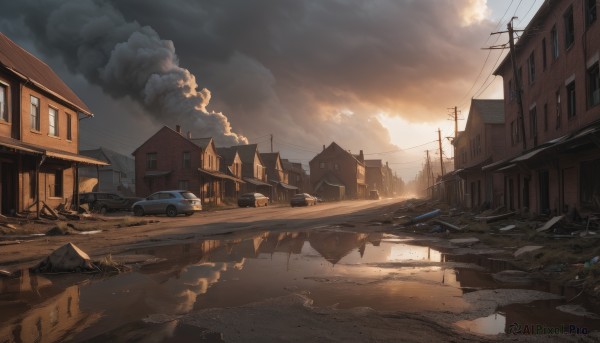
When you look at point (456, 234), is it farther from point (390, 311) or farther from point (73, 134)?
point (73, 134)

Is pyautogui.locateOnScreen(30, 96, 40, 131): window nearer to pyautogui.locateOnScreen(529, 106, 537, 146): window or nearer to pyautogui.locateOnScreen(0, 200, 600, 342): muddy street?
pyautogui.locateOnScreen(0, 200, 600, 342): muddy street

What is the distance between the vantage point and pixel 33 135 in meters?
19.3

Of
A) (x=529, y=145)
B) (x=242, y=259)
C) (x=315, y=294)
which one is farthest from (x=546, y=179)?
(x=315, y=294)

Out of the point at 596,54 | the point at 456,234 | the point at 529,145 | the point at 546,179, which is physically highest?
the point at 596,54

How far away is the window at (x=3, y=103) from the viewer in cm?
1723

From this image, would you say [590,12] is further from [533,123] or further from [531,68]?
[533,123]

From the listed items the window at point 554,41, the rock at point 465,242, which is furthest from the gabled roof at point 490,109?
the rock at point 465,242

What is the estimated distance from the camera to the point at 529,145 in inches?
861

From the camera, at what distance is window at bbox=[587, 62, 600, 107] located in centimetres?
1402

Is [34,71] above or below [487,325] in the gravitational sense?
above

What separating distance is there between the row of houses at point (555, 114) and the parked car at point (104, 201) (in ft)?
82.0

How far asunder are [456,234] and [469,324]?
436 inches

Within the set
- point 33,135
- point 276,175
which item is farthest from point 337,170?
point 33,135

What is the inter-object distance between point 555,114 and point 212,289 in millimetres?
17357
